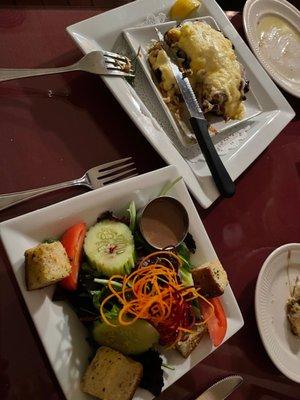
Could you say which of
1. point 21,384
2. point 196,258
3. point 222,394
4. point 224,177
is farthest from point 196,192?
point 21,384

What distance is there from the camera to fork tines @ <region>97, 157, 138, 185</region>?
1.64 m

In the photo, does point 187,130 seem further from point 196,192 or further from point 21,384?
point 21,384

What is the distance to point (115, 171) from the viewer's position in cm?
172

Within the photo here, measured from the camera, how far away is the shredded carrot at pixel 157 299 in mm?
1271

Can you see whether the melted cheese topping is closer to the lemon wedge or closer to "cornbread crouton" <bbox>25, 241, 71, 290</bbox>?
the lemon wedge

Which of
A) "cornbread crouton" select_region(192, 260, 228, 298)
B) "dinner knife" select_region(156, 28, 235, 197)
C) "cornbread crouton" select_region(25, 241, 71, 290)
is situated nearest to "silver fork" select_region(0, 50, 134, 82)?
"dinner knife" select_region(156, 28, 235, 197)

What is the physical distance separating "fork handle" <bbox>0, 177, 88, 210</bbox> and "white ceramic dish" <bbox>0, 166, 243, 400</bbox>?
0.19m

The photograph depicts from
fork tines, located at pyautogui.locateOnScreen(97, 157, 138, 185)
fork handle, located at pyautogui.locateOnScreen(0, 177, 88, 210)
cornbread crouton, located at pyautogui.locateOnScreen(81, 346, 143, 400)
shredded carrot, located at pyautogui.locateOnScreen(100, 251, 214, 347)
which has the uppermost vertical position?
fork handle, located at pyautogui.locateOnScreen(0, 177, 88, 210)

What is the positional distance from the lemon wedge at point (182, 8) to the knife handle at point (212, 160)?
29.0 inches

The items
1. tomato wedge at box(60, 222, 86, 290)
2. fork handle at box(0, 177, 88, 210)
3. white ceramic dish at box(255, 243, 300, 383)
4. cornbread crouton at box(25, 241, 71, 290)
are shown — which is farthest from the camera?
white ceramic dish at box(255, 243, 300, 383)

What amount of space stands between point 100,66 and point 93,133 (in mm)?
286

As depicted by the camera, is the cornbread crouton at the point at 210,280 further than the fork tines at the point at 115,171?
No

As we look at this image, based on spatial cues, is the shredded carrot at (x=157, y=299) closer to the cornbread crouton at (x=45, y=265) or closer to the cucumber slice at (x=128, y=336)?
the cucumber slice at (x=128, y=336)

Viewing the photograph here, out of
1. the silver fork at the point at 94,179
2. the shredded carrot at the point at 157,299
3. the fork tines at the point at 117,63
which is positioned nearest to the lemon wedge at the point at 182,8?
the fork tines at the point at 117,63
